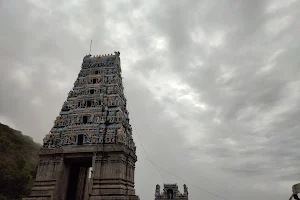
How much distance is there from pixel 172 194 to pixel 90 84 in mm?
32047

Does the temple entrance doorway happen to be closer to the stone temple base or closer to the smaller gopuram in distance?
the stone temple base

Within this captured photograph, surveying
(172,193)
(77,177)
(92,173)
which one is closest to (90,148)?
(92,173)

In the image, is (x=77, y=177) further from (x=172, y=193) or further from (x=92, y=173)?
(x=172, y=193)

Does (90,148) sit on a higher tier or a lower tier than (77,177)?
higher

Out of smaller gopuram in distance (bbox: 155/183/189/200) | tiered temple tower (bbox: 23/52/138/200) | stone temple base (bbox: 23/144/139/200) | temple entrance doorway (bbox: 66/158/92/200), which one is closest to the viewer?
A: stone temple base (bbox: 23/144/139/200)

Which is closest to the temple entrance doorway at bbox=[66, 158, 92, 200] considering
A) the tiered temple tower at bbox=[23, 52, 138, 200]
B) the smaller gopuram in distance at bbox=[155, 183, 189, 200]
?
the tiered temple tower at bbox=[23, 52, 138, 200]

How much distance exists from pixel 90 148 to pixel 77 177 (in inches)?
250

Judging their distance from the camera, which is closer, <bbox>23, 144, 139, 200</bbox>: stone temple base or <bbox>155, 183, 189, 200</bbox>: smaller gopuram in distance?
<bbox>23, 144, 139, 200</bbox>: stone temple base

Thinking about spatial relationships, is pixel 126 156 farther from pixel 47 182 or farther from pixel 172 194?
pixel 172 194

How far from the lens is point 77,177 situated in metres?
27.2

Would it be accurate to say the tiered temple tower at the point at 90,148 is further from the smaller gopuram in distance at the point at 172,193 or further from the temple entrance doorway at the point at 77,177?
the smaller gopuram in distance at the point at 172,193

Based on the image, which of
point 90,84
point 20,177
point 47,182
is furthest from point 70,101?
point 20,177

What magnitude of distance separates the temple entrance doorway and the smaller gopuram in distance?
24.2 meters

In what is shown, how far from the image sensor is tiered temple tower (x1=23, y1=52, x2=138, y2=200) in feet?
72.4
